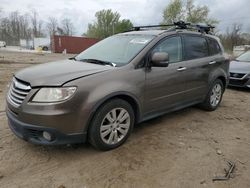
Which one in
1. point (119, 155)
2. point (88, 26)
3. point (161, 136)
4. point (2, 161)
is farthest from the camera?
point (88, 26)

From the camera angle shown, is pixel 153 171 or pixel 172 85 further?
pixel 172 85

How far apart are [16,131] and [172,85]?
252 cm

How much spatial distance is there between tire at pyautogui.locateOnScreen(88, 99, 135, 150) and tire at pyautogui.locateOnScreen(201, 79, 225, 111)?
93.5 inches

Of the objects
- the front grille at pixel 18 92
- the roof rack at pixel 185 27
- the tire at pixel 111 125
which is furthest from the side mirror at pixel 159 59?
the front grille at pixel 18 92

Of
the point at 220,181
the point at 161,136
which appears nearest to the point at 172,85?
the point at 161,136

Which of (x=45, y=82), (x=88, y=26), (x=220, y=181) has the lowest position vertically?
(x=220, y=181)

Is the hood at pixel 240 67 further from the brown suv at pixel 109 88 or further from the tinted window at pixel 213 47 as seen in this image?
the brown suv at pixel 109 88

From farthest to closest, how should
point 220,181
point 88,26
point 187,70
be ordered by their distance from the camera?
point 88,26 → point 187,70 → point 220,181

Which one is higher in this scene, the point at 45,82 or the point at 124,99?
the point at 45,82

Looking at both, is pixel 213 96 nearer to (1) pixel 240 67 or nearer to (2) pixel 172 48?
(2) pixel 172 48

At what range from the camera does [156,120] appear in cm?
508

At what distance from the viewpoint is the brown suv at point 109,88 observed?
320cm

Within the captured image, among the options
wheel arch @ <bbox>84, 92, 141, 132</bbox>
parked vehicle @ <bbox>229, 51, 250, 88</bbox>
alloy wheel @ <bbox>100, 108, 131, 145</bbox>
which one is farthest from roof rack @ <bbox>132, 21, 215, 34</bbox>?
parked vehicle @ <bbox>229, 51, 250, 88</bbox>

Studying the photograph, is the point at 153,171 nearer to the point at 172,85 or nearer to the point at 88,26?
the point at 172,85
